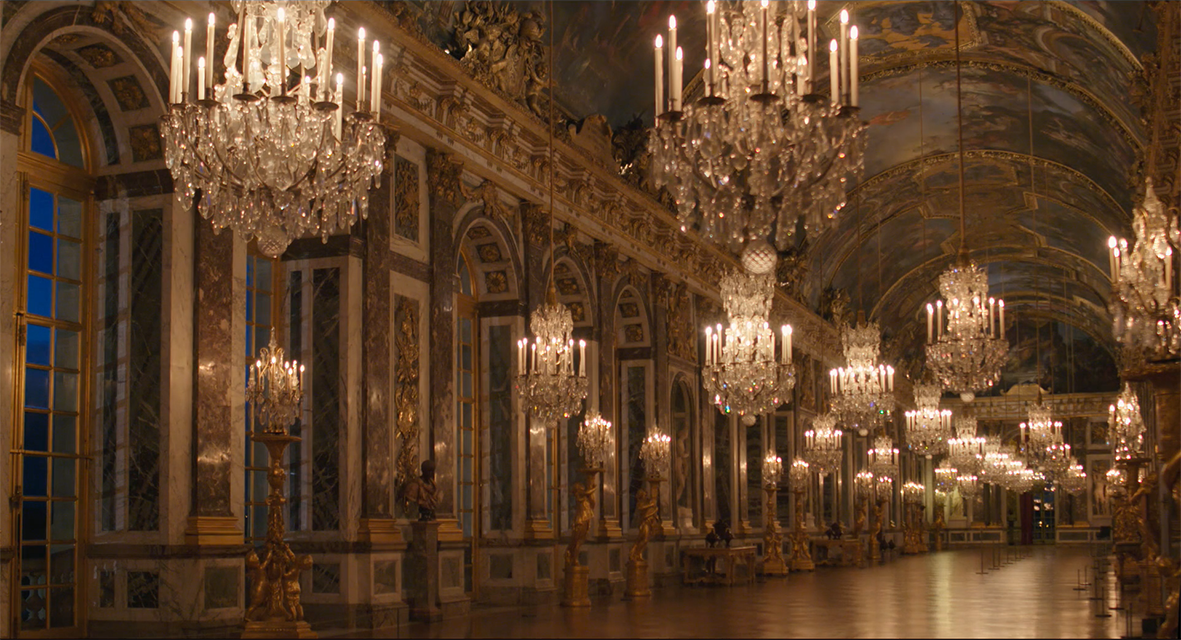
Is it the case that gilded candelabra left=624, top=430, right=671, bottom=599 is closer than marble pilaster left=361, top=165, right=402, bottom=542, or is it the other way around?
marble pilaster left=361, top=165, right=402, bottom=542

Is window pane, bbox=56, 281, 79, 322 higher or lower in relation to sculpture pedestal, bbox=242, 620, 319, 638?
higher

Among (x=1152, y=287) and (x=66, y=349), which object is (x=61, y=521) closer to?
(x=66, y=349)

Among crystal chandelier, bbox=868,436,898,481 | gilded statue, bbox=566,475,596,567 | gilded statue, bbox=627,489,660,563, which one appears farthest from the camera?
crystal chandelier, bbox=868,436,898,481

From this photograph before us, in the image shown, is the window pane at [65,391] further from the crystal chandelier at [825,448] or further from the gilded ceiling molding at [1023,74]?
the gilded ceiling molding at [1023,74]

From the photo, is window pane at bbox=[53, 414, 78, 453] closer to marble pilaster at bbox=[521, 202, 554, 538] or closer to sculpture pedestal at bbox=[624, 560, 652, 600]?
marble pilaster at bbox=[521, 202, 554, 538]

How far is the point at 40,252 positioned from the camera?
10.4 m

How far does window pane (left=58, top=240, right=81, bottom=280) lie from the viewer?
10641 mm

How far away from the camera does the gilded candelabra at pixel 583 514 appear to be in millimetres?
15398

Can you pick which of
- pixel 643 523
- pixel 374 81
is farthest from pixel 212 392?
pixel 643 523

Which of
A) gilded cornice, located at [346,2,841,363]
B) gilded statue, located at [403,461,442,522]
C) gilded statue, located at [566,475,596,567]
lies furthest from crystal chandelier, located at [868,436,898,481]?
gilded statue, located at [403,461,442,522]

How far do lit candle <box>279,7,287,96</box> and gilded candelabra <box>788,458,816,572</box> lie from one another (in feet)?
66.1

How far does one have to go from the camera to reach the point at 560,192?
18375 mm

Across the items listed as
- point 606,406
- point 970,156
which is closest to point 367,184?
point 606,406

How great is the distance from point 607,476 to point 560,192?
15.1 feet
